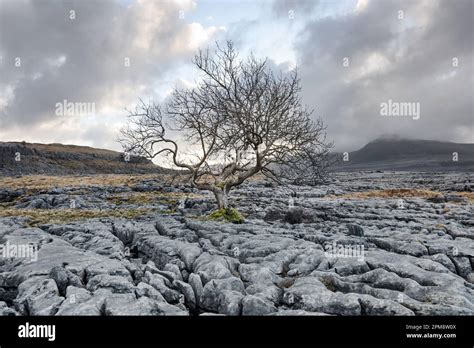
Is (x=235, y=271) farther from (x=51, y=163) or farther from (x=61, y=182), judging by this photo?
(x=51, y=163)

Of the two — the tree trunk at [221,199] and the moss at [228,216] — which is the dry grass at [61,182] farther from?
the moss at [228,216]

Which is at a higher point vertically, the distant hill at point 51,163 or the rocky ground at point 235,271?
the distant hill at point 51,163

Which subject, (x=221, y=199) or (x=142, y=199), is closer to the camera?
(x=221, y=199)

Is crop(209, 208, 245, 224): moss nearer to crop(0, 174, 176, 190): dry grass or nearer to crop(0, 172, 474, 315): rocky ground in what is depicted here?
crop(0, 172, 474, 315): rocky ground

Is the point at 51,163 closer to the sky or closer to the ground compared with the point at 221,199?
closer to the sky

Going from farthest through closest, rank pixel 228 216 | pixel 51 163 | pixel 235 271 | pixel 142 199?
pixel 51 163 < pixel 142 199 < pixel 228 216 < pixel 235 271

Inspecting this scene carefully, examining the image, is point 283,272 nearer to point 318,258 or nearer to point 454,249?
point 318,258

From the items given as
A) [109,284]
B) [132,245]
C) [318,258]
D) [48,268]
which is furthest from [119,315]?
[132,245]

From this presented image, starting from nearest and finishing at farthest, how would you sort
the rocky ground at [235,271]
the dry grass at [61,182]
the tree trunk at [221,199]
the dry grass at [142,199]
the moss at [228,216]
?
the rocky ground at [235,271] < the moss at [228,216] < the tree trunk at [221,199] < the dry grass at [142,199] < the dry grass at [61,182]

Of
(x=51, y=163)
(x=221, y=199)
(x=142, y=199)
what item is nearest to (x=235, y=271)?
(x=221, y=199)

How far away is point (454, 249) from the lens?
709 inches

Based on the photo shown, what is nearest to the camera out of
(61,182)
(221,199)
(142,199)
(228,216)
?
(228,216)

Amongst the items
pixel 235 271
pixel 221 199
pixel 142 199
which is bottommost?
pixel 235 271

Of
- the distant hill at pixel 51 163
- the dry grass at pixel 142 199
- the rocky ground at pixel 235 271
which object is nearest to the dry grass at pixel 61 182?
the dry grass at pixel 142 199
